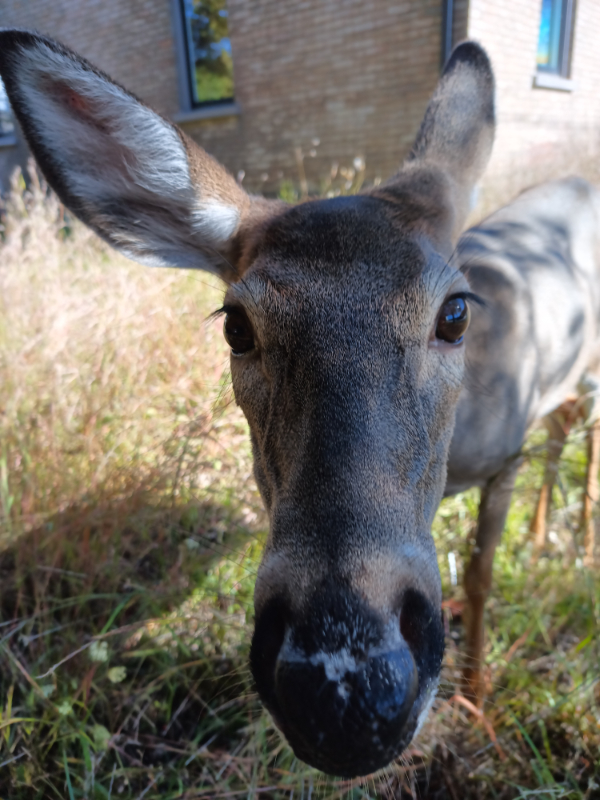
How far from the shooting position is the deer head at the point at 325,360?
42.9 inches

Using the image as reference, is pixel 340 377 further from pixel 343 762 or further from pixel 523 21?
pixel 523 21

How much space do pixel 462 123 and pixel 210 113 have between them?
1160 centimetres

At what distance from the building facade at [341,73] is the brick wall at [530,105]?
0.09 ft

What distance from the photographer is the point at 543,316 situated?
330cm

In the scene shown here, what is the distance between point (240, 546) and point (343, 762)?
82.0 inches

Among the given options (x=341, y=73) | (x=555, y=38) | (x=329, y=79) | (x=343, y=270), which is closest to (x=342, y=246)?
(x=343, y=270)

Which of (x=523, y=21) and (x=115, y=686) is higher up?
(x=523, y=21)

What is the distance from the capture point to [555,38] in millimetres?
10172

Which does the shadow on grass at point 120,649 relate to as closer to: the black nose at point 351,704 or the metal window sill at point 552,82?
the black nose at point 351,704

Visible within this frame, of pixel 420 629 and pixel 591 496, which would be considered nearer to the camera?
pixel 420 629

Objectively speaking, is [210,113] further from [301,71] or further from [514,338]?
[514,338]

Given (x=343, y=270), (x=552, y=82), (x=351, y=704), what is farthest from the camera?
(x=552, y=82)

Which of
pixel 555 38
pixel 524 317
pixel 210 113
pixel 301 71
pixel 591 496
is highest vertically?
pixel 555 38

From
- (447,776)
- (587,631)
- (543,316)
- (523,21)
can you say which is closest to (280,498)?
(447,776)
